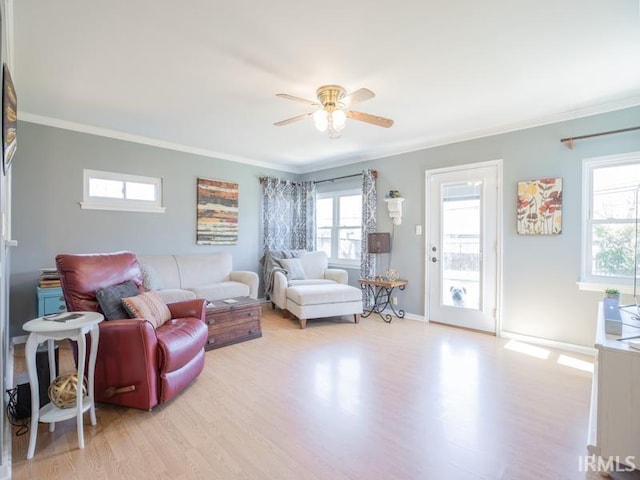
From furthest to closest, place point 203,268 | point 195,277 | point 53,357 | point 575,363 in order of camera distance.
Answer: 1. point 203,268
2. point 195,277
3. point 575,363
4. point 53,357

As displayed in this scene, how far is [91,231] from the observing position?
398 cm

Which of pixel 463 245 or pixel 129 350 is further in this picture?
pixel 463 245

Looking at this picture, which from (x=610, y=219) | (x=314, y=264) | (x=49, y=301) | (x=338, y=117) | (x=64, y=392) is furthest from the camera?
(x=314, y=264)

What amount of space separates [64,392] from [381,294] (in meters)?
3.94

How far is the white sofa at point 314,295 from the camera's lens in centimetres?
424

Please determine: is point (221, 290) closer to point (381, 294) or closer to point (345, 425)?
point (381, 294)

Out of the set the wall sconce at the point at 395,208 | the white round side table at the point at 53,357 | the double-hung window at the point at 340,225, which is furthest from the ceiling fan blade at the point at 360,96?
the double-hung window at the point at 340,225

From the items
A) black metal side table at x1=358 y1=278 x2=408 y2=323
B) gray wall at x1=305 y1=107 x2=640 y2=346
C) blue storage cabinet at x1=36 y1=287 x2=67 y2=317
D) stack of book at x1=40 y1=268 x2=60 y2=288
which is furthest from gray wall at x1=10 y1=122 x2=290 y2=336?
gray wall at x1=305 y1=107 x2=640 y2=346

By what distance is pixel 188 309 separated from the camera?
9.44 ft

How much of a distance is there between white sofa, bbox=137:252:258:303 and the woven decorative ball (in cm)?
183

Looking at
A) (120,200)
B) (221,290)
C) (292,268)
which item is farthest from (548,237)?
(120,200)

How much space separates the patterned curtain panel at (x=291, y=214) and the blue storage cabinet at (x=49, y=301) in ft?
9.97

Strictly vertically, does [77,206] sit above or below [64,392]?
above

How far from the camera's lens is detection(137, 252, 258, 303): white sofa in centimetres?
388
